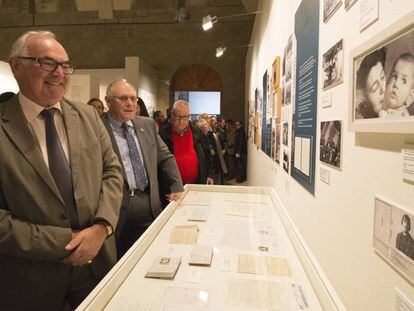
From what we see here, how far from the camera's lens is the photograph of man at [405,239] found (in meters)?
0.72

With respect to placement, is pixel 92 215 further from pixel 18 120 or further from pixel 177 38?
pixel 177 38

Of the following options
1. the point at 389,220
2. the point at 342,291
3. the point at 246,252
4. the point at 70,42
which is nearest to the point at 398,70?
the point at 389,220

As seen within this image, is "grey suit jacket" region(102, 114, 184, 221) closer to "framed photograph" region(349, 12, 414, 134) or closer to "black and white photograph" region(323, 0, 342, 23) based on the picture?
"black and white photograph" region(323, 0, 342, 23)

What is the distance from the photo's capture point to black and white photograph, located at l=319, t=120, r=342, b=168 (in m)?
1.22

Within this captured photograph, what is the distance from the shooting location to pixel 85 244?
142cm

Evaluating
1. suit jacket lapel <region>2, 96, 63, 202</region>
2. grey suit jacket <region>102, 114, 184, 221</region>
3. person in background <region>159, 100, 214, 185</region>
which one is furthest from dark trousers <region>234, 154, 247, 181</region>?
suit jacket lapel <region>2, 96, 63, 202</region>

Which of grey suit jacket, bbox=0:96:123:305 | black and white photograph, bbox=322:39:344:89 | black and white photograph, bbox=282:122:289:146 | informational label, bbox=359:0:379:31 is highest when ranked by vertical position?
informational label, bbox=359:0:379:31

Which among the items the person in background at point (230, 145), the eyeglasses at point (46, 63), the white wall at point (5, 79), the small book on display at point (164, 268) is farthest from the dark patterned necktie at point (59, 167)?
the person in background at point (230, 145)

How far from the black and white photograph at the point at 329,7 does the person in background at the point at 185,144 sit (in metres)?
1.89

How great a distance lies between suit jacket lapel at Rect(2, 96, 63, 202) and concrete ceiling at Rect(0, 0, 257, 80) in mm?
10193

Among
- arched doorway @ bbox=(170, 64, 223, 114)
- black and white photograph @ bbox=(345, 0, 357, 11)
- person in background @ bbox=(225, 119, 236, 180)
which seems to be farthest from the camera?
arched doorway @ bbox=(170, 64, 223, 114)

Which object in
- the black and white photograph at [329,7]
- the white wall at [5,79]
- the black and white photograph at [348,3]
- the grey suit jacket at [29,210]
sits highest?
the white wall at [5,79]

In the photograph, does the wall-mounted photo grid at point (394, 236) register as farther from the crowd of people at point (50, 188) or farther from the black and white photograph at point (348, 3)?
the crowd of people at point (50, 188)

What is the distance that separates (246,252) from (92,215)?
0.75 metres
